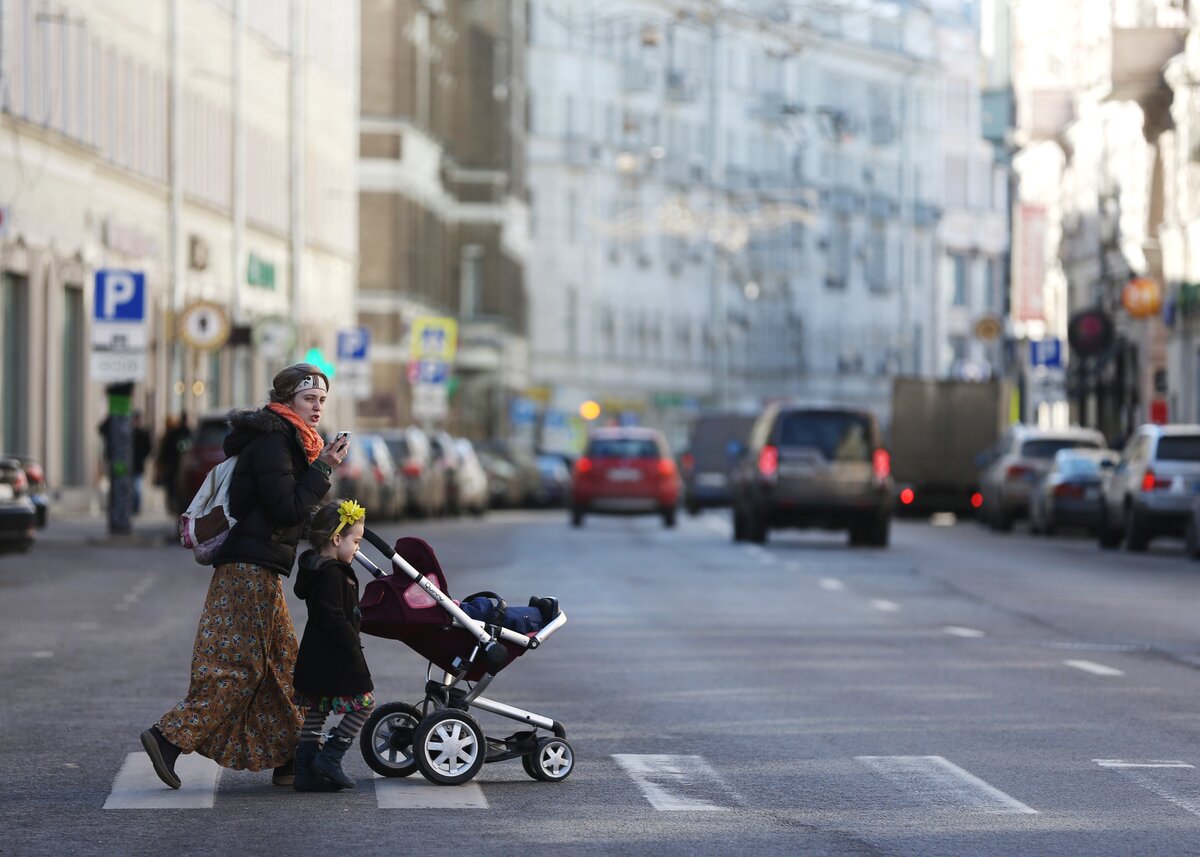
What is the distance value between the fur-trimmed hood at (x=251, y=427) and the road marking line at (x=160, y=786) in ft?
4.27

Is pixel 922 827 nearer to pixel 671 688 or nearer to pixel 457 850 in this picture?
pixel 457 850

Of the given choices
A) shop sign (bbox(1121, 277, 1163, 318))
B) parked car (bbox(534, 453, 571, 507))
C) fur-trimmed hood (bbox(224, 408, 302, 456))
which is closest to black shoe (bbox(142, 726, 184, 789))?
fur-trimmed hood (bbox(224, 408, 302, 456))

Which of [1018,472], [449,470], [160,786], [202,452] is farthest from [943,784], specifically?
[449,470]

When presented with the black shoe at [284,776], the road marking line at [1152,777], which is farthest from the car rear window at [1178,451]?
the black shoe at [284,776]

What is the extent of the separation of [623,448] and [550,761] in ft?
134

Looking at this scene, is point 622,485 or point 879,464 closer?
point 879,464

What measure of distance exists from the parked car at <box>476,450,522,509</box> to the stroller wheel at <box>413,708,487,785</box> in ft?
183

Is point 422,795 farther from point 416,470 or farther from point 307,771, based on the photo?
point 416,470

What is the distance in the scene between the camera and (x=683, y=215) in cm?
8594

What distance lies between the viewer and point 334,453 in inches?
439

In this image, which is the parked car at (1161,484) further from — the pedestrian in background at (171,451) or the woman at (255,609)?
the woman at (255,609)

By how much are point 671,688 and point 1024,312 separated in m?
68.7

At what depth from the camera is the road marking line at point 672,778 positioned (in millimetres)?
11336

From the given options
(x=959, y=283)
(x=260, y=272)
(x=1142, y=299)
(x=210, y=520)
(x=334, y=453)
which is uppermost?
(x=959, y=283)
